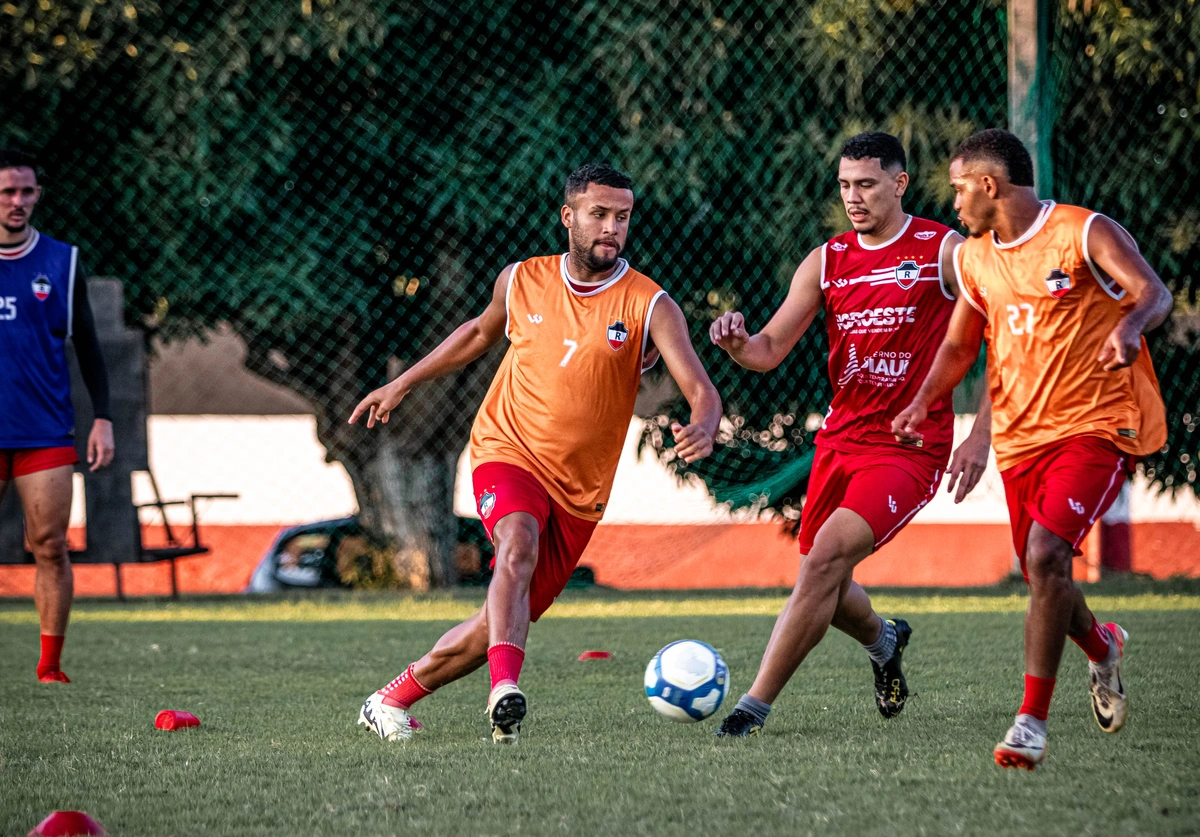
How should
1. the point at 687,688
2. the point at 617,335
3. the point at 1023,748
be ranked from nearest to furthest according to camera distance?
the point at 1023,748
the point at 687,688
the point at 617,335

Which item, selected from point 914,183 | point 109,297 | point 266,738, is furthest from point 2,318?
point 914,183

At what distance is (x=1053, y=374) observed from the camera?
4512 millimetres

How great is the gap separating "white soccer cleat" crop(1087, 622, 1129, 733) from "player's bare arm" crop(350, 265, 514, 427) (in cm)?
235

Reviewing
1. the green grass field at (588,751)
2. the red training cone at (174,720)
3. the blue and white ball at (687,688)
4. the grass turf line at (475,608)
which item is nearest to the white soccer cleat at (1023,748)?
the green grass field at (588,751)

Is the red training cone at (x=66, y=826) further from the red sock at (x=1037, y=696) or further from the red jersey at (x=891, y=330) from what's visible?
the red jersey at (x=891, y=330)

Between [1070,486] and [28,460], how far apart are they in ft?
15.8

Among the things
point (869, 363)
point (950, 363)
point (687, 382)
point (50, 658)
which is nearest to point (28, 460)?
point (50, 658)

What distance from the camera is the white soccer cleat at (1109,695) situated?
467 cm

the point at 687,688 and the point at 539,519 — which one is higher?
the point at 539,519

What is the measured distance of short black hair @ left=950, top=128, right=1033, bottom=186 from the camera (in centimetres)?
452

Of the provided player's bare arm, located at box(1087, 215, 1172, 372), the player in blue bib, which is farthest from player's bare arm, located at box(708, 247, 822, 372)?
the player in blue bib

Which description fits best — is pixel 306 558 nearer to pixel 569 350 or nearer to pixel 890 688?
pixel 569 350

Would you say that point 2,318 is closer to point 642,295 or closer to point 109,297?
point 642,295

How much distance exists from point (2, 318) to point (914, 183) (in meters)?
7.76
